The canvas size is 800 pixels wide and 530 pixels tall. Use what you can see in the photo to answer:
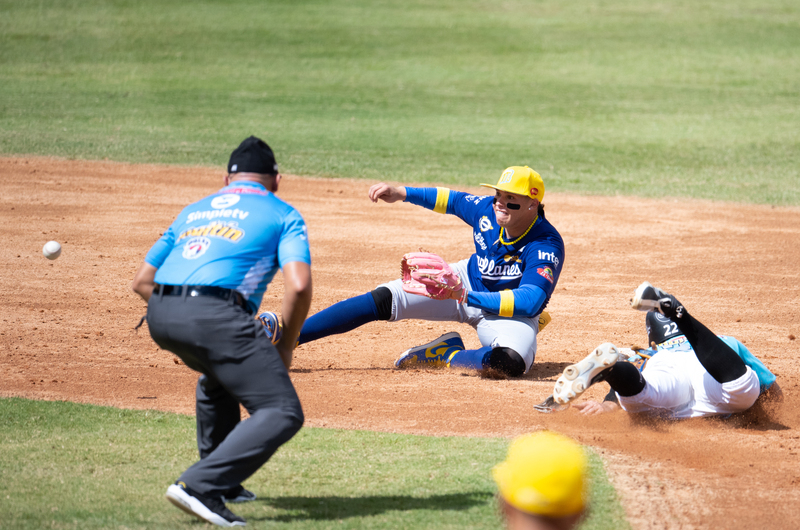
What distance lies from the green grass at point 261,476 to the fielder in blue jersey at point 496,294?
1449 millimetres

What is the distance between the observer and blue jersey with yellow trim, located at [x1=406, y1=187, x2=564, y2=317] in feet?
21.4

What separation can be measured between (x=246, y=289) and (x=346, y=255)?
699 centimetres

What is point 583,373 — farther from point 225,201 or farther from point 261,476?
point 225,201

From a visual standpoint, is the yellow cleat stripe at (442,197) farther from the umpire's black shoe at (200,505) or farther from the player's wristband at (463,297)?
the umpire's black shoe at (200,505)

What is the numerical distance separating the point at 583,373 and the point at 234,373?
2301 mm

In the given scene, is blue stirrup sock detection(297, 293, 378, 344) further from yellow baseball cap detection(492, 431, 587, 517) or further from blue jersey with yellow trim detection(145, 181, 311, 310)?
yellow baseball cap detection(492, 431, 587, 517)

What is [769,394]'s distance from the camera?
19.1 feet

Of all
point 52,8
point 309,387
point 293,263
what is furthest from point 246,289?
point 52,8

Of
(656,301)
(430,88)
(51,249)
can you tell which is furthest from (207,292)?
(430,88)

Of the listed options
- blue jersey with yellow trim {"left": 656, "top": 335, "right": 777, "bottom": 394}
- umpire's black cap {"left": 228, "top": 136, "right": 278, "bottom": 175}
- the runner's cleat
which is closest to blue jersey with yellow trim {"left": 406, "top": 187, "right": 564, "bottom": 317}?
the runner's cleat

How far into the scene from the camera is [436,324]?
8.74 metres

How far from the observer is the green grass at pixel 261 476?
13.2ft

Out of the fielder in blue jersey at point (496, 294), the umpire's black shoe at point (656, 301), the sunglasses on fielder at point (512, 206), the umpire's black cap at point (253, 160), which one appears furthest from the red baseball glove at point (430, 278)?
the umpire's black cap at point (253, 160)

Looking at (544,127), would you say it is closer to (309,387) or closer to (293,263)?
(309,387)
